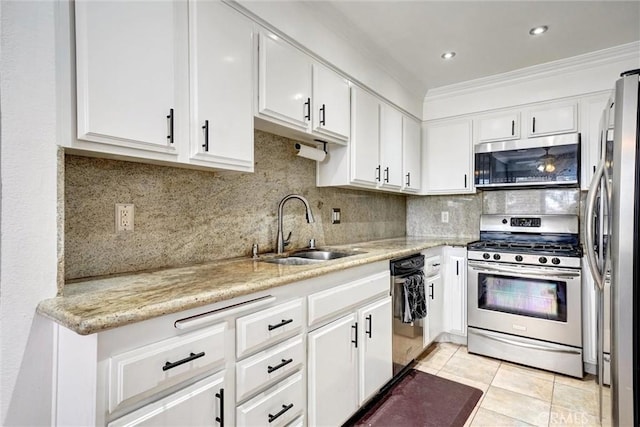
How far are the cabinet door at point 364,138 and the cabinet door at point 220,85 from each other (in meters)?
0.99

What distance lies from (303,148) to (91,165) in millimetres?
1191

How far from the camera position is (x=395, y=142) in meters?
2.99

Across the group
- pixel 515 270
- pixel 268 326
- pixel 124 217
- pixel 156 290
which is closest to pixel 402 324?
pixel 515 270

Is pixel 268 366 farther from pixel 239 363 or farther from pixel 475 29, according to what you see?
pixel 475 29

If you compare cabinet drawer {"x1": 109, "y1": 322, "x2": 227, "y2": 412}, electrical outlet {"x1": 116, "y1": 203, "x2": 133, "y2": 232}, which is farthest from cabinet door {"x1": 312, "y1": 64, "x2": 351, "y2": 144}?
cabinet drawer {"x1": 109, "y1": 322, "x2": 227, "y2": 412}

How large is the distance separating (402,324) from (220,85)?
1.90 m

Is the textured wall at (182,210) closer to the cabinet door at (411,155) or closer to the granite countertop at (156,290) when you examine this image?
the granite countertop at (156,290)

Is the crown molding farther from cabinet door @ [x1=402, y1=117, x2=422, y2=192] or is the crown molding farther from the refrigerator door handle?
the refrigerator door handle

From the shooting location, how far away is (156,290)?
114 cm

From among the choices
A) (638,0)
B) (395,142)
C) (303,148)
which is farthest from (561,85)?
(303,148)

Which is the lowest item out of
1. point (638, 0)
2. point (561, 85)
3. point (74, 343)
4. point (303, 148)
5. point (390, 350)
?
point (390, 350)

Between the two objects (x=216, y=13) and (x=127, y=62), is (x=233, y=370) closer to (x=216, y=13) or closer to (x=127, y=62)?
(x=127, y=62)

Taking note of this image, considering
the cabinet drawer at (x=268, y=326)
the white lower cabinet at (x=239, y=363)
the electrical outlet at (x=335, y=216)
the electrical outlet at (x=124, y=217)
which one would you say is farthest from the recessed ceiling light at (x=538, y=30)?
the electrical outlet at (x=124, y=217)

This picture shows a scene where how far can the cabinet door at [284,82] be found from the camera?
1719 mm
